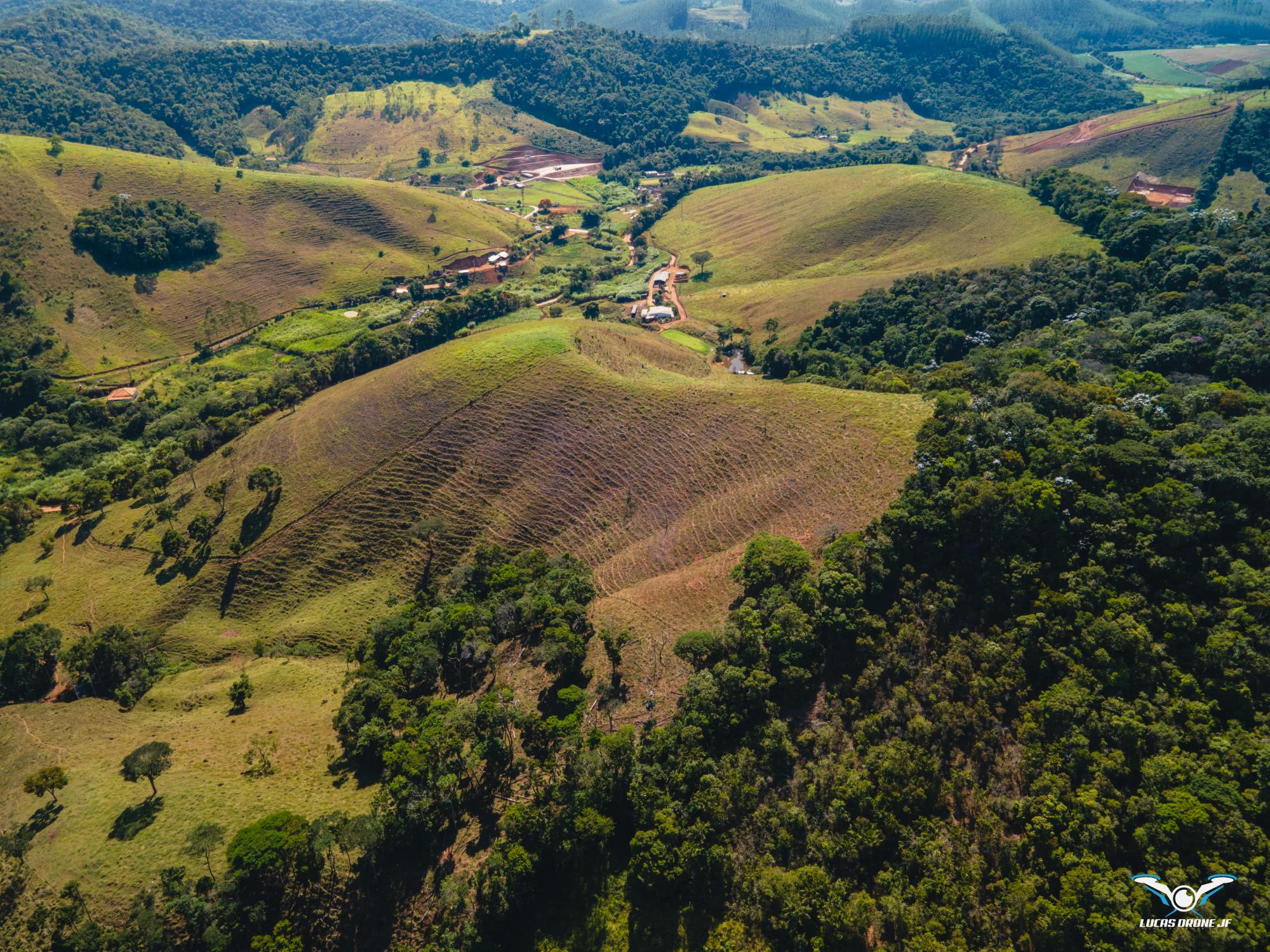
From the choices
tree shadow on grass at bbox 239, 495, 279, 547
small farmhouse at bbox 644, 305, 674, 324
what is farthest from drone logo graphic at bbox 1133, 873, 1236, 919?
small farmhouse at bbox 644, 305, 674, 324

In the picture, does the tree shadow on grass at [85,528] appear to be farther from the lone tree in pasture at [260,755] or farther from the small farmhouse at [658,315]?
the small farmhouse at [658,315]

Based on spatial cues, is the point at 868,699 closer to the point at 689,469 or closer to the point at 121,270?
the point at 689,469

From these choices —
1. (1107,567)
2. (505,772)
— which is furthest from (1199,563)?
(505,772)

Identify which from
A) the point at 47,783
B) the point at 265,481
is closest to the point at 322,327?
the point at 265,481

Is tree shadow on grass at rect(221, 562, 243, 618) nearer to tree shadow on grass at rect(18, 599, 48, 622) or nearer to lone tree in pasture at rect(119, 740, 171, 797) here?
tree shadow on grass at rect(18, 599, 48, 622)

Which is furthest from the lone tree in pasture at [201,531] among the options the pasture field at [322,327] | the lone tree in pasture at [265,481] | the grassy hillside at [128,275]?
the grassy hillside at [128,275]

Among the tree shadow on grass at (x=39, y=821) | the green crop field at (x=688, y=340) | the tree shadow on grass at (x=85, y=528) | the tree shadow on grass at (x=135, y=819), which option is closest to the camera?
the tree shadow on grass at (x=135, y=819)

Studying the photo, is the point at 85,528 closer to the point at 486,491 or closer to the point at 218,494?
the point at 218,494
